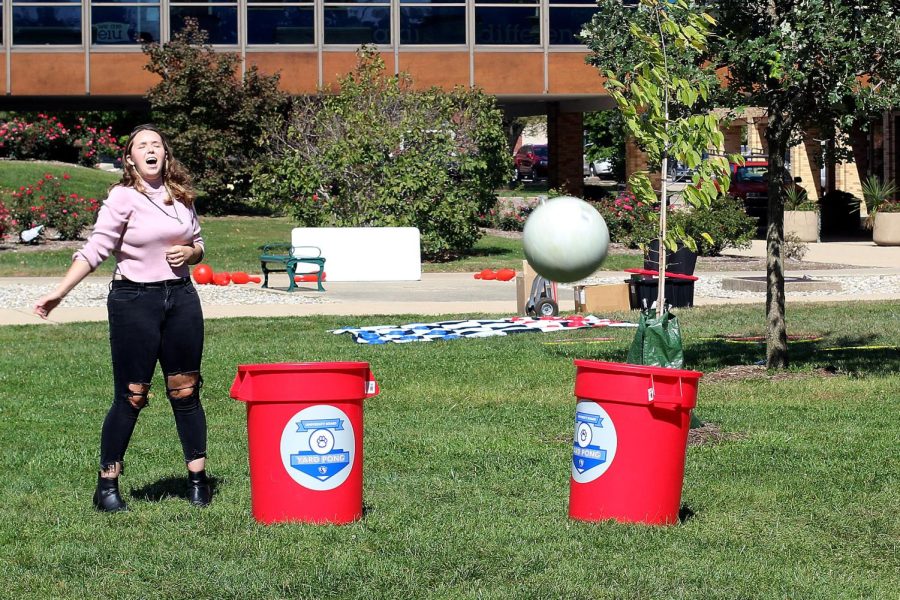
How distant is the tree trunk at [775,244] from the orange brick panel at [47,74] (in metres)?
26.1

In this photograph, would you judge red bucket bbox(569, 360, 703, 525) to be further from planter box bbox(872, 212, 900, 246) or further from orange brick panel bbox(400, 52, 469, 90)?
orange brick panel bbox(400, 52, 469, 90)

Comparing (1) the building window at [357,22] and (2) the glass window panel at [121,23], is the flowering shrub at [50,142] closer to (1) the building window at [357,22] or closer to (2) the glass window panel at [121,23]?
(2) the glass window panel at [121,23]

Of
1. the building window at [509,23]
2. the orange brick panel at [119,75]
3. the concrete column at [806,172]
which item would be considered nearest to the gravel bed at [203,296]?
the orange brick panel at [119,75]

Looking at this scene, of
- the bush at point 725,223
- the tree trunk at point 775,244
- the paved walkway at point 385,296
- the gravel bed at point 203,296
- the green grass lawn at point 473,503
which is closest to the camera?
the green grass lawn at point 473,503

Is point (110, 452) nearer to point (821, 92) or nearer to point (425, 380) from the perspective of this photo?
point (425, 380)

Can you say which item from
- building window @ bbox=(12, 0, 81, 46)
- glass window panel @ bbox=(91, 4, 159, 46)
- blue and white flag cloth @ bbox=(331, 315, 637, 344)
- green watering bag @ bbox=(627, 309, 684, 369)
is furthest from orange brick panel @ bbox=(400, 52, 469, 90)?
green watering bag @ bbox=(627, 309, 684, 369)

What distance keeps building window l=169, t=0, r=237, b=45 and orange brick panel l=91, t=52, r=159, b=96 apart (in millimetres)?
1264

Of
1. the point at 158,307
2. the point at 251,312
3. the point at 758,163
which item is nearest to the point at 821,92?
the point at 158,307

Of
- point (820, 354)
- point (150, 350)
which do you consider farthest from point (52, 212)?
point (150, 350)

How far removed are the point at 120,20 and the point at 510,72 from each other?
9760 mm

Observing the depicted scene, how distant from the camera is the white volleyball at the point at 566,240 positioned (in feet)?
24.0

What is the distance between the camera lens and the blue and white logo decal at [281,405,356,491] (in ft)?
20.1

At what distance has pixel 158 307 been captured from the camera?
6.52m

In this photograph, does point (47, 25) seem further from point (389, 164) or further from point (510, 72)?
point (389, 164)
